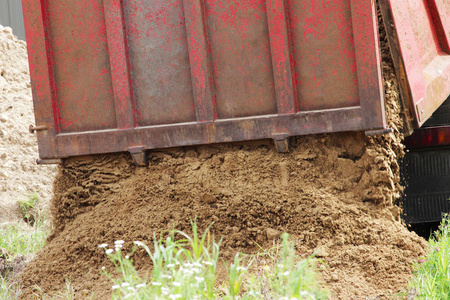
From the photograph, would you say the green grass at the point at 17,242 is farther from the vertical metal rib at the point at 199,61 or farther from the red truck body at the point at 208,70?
the vertical metal rib at the point at 199,61

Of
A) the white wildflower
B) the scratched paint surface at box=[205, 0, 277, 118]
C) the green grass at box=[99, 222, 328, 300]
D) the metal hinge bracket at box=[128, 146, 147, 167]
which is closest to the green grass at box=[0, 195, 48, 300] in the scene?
the metal hinge bracket at box=[128, 146, 147, 167]

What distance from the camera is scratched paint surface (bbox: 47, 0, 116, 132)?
3.60 meters

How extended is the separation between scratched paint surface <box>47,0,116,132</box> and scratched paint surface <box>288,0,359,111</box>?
133cm

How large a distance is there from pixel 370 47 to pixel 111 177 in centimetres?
199

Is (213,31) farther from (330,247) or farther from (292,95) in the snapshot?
(330,247)

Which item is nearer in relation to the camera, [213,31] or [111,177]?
[213,31]

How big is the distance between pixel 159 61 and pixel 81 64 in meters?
0.57

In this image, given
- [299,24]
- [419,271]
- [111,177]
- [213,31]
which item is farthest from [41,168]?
[419,271]

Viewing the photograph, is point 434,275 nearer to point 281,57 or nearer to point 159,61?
point 281,57

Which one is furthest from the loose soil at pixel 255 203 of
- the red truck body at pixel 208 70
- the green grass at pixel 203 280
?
the green grass at pixel 203 280

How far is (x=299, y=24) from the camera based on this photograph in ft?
10.9

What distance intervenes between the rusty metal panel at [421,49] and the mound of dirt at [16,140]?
4.62m

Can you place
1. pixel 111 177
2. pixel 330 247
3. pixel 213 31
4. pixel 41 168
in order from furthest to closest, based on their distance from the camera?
1. pixel 41 168
2. pixel 111 177
3. pixel 213 31
4. pixel 330 247

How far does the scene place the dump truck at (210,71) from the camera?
10.8 ft
